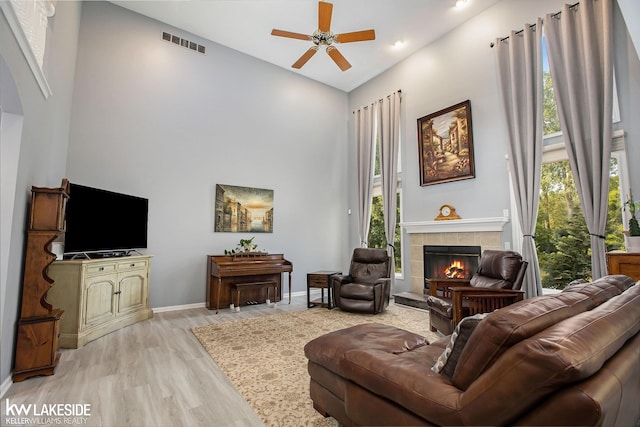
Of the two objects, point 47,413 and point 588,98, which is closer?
point 47,413

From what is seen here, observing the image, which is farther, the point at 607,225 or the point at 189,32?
the point at 189,32

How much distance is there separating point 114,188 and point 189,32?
10.2 ft

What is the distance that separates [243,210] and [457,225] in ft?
12.5

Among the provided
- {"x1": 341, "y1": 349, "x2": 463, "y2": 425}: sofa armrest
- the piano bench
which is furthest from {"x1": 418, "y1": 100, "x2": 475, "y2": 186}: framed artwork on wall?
{"x1": 341, "y1": 349, "x2": 463, "y2": 425}: sofa armrest

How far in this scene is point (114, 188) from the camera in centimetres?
467

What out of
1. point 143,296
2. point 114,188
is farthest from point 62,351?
point 114,188

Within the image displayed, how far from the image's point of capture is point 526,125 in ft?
14.3

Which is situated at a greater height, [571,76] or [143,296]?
[571,76]

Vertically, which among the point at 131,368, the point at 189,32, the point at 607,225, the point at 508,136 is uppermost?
the point at 189,32

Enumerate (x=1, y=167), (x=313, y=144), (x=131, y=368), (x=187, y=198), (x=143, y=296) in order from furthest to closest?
(x=313, y=144)
(x=187, y=198)
(x=143, y=296)
(x=131, y=368)
(x=1, y=167)

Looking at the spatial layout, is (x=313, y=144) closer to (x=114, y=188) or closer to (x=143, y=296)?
(x=114, y=188)

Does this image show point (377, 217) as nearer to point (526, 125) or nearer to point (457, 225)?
point (457, 225)

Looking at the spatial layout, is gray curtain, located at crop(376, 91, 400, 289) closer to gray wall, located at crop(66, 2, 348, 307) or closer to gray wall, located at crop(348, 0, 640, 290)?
gray wall, located at crop(348, 0, 640, 290)

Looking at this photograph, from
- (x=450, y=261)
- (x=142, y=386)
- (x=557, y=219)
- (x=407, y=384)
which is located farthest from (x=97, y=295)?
(x=557, y=219)
